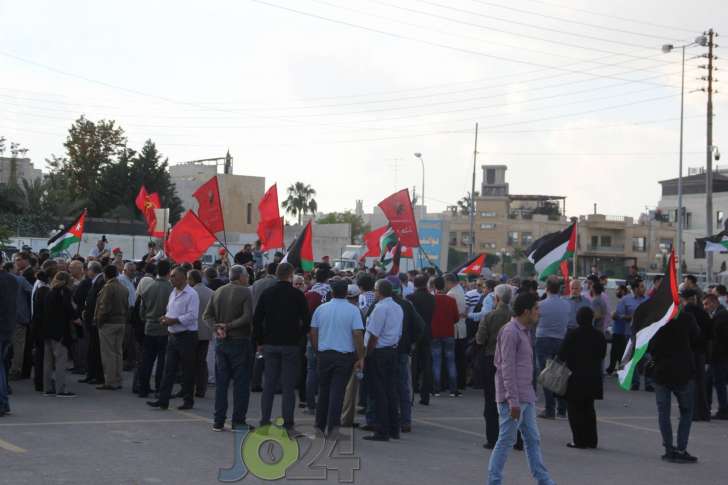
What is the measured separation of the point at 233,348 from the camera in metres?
12.3

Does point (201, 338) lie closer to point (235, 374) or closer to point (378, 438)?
point (235, 374)

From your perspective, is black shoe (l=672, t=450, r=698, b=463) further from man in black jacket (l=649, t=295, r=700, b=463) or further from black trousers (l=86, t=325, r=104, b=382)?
black trousers (l=86, t=325, r=104, b=382)

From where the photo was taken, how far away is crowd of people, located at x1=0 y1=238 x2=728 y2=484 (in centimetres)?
1154

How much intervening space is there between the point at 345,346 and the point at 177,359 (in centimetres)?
313

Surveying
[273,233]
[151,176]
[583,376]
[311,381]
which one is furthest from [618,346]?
[151,176]

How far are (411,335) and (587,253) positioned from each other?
85893 mm

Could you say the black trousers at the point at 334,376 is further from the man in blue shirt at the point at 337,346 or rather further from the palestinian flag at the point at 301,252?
the palestinian flag at the point at 301,252

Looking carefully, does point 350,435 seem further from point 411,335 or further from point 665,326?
point 665,326


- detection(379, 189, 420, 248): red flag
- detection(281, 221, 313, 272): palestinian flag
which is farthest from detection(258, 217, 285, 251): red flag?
detection(379, 189, 420, 248): red flag

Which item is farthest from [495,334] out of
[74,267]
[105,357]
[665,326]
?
[74,267]

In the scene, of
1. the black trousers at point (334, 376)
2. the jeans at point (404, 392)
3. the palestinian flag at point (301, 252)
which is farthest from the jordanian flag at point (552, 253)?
the black trousers at point (334, 376)

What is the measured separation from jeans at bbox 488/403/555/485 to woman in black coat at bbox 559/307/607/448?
3.42 meters

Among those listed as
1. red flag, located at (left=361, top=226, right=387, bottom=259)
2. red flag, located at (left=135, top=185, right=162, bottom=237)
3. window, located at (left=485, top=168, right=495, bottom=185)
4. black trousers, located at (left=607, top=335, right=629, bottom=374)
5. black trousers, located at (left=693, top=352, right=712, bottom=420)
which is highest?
window, located at (left=485, top=168, right=495, bottom=185)

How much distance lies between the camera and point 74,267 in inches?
679
